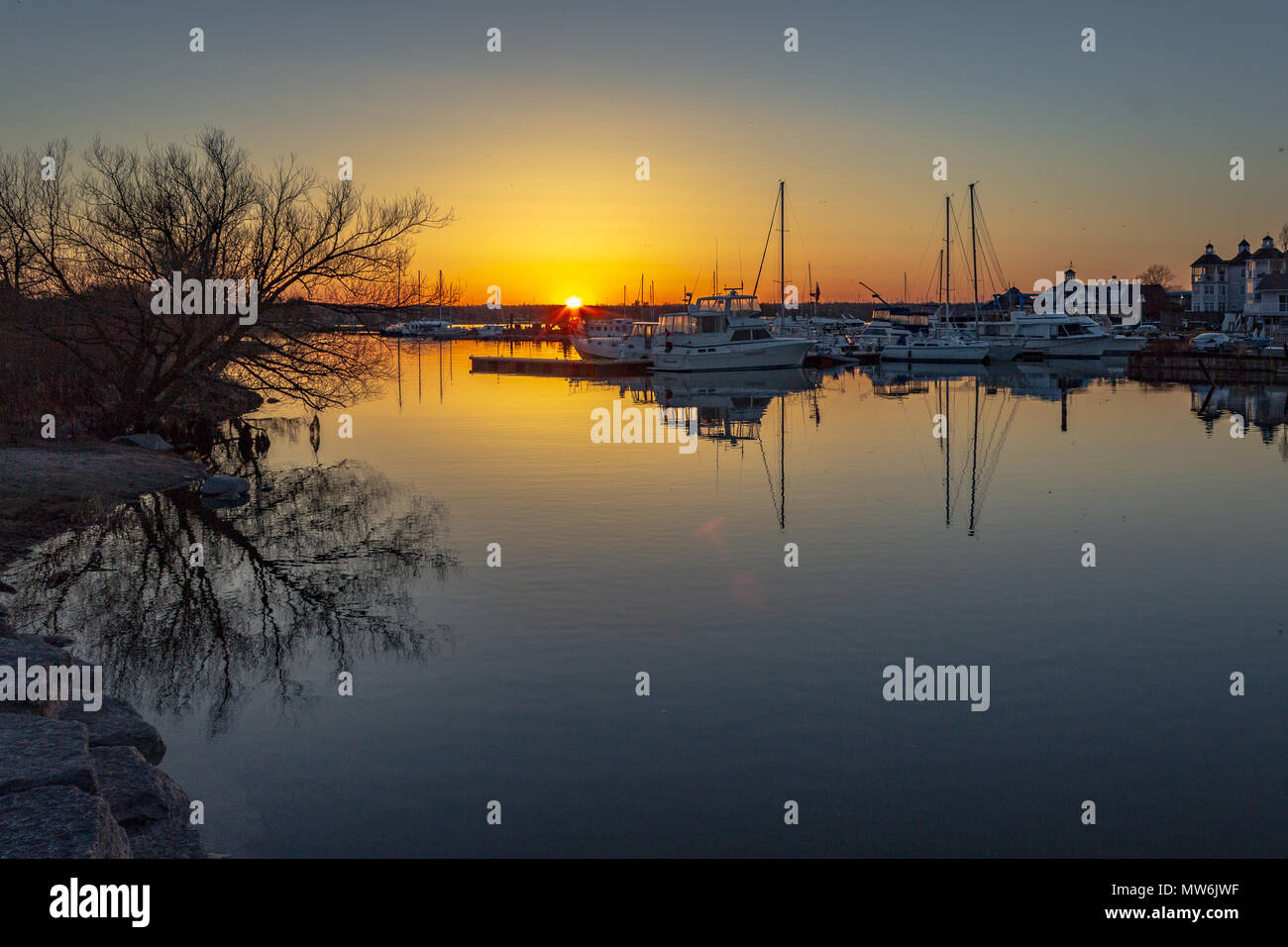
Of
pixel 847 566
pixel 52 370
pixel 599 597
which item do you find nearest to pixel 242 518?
pixel 599 597

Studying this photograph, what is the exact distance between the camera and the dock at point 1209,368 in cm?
6619

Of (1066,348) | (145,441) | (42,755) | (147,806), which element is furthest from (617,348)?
(42,755)

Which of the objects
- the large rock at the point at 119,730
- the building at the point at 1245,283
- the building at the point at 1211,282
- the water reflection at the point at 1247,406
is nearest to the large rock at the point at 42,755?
the large rock at the point at 119,730

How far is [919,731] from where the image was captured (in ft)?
37.6

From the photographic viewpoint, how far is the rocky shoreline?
23.9ft

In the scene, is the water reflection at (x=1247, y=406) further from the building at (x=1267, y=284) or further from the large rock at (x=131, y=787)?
the building at (x=1267, y=284)

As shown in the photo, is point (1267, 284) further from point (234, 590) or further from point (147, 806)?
point (147, 806)

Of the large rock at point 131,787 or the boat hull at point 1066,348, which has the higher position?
the boat hull at point 1066,348

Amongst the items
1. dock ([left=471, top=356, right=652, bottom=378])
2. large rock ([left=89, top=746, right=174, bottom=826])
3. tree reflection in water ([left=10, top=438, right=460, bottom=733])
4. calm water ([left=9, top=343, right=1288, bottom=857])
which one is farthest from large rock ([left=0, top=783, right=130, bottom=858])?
dock ([left=471, top=356, right=652, bottom=378])

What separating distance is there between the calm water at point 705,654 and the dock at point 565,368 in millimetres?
53132

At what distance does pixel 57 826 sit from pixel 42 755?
172 centimetres

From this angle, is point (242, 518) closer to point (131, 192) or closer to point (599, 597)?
point (599, 597)

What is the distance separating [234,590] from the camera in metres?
18.2
